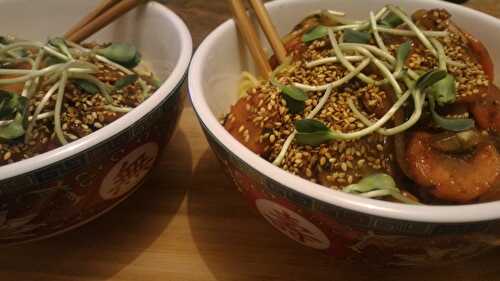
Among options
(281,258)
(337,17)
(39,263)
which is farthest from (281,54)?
(39,263)

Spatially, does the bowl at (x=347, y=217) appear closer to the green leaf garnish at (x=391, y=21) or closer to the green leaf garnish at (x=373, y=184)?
the green leaf garnish at (x=373, y=184)

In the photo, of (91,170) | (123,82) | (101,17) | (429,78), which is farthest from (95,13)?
(429,78)

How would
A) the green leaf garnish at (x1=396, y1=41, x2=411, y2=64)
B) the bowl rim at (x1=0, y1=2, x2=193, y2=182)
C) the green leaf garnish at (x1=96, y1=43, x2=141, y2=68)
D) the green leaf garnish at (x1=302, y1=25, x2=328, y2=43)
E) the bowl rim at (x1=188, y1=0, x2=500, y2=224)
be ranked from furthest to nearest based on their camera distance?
the green leaf garnish at (x1=96, y1=43, x2=141, y2=68) < the green leaf garnish at (x1=302, y1=25, x2=328, y2=43) < the green leaf garnish at (x1=396, y1=41, x2=411, y2=64) < the bowl rim at (x1=0, y1=2, x2=193, y2=182) < the bowl rim at (x1=188, y1=0, x2=500, y2=224)

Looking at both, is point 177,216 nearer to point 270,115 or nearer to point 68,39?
point 270,115

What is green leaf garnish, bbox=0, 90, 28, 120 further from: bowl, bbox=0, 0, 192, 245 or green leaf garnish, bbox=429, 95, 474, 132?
green leaf garnish, bbox=429, 95, 474, 132

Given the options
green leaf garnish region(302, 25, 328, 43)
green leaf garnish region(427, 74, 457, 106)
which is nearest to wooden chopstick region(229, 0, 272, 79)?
green leaf garnish region(302, 25, 328, 43)

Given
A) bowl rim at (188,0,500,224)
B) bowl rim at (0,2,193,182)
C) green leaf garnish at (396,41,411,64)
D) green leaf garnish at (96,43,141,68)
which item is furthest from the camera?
green leaf garnish at (96,43,141,68)

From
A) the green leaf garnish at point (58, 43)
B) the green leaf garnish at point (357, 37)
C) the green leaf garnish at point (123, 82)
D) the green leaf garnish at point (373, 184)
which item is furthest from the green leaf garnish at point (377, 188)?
the green leaf garnish at point (58, 43)
